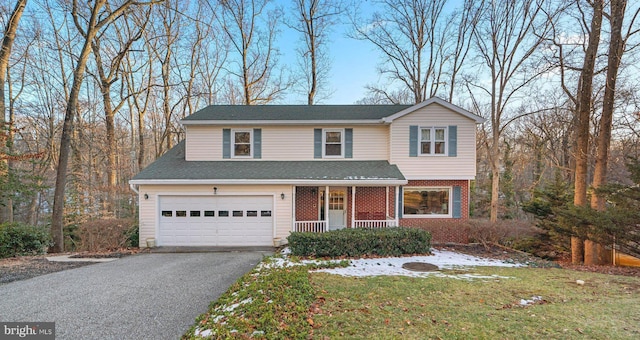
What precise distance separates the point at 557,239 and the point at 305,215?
932 cm

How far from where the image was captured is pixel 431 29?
17453 millimetres

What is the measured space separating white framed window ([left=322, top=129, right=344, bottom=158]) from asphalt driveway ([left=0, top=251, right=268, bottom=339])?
584 centimetres

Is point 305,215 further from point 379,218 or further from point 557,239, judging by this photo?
point 557,239

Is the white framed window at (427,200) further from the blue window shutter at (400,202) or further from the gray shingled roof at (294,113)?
the gray shingled roof at (294,113)

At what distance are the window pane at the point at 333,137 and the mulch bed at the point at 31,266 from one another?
8.44 m

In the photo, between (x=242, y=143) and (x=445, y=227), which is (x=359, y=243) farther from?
(x=242, y=143)

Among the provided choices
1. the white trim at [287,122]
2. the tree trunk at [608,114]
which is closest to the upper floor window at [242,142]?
the white trim at [287,122]

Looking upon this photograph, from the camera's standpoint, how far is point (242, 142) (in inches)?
452

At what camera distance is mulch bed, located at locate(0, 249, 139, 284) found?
6.06 metres

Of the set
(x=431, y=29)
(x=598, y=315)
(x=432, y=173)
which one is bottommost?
(x=598, y=315)

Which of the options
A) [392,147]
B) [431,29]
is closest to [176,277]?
[392,147]

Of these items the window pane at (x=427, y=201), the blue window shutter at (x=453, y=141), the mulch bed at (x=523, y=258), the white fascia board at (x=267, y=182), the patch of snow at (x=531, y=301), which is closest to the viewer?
the patch of snow at (x=531, y=301)

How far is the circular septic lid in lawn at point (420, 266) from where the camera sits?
6.60 metres

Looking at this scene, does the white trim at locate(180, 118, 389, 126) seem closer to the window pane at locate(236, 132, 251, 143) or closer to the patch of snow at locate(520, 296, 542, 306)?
the window pane at locate(236, 132, 251, 143)
